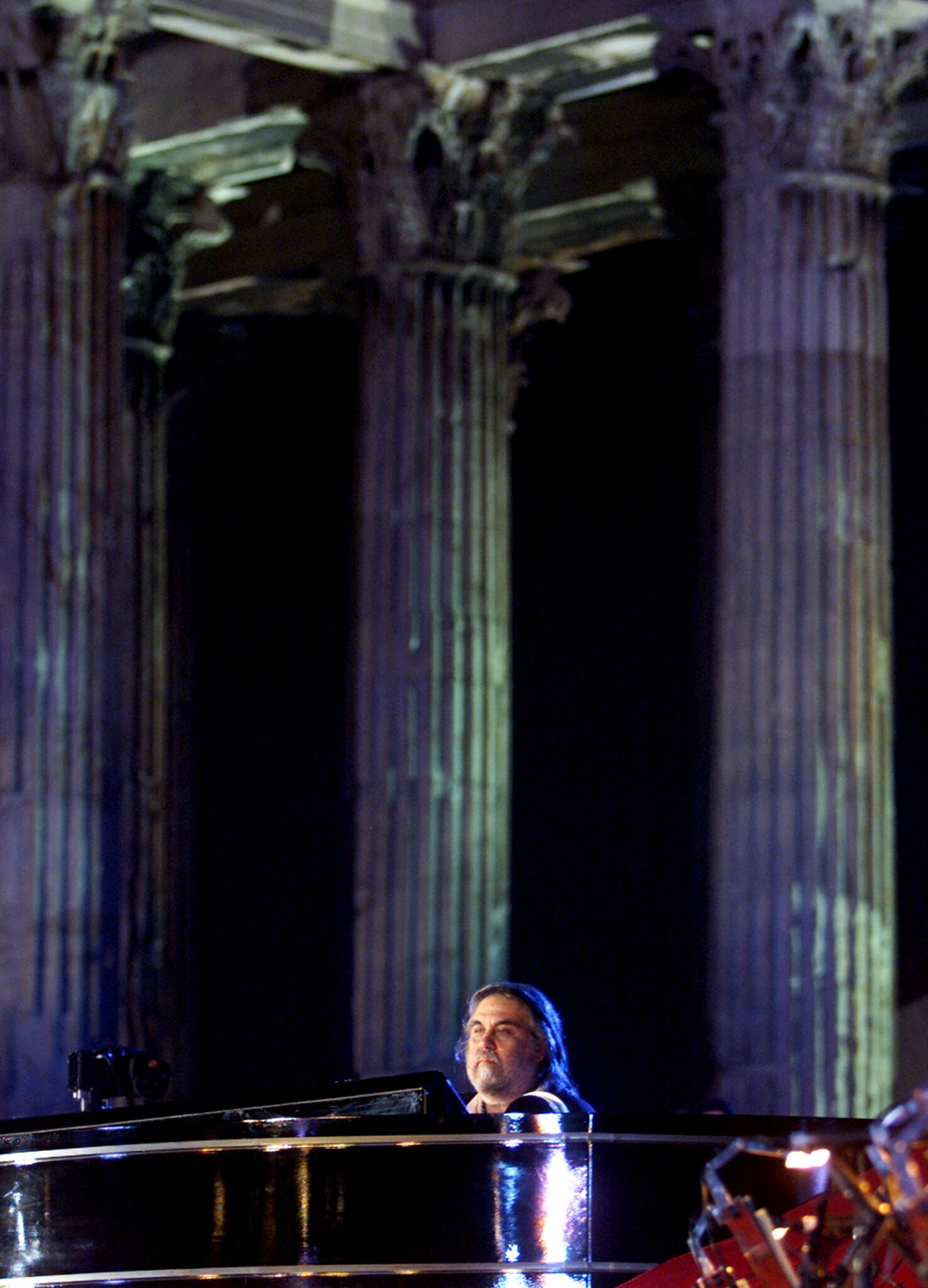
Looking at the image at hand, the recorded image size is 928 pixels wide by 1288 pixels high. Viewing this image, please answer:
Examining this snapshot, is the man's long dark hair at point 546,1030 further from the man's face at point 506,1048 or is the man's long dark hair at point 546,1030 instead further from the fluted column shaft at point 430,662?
the fluted column shaft at point 430,662

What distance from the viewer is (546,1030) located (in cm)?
911

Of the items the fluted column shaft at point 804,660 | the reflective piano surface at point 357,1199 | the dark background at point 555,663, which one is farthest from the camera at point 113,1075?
the dark background at point 555,663

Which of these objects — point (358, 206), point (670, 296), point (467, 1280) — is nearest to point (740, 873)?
point (358, 206)

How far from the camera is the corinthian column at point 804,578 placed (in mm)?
16766

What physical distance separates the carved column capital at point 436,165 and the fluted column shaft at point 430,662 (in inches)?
7.7

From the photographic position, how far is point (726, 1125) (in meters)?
8.12

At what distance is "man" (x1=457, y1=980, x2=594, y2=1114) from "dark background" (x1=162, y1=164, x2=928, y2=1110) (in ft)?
36.4

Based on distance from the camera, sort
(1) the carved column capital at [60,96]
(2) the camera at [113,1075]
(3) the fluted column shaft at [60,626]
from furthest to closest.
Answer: (1) the carved column capital at [60,96] → (3) the fluted column shaft at [60,626] → (2) the camera at [113,1075]

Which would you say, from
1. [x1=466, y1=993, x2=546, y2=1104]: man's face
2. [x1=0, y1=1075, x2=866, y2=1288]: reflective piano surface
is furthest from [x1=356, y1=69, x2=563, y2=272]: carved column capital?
[x1=0, y1=1075, x2=866, y2=1288]: reflective piano surface

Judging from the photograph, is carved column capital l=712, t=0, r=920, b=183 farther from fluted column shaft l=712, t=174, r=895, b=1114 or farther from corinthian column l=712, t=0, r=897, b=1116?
fluted column shaft l=712, t=174, r=895, b=1114

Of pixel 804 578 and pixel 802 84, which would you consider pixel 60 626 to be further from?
pixel 802 84

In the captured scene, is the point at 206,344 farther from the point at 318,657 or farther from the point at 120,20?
the point at 120,20

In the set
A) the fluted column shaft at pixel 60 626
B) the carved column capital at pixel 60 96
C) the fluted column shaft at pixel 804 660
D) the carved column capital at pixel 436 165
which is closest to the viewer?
the fluted column shaft at pixel 804 660

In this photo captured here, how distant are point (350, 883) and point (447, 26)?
5974mm
